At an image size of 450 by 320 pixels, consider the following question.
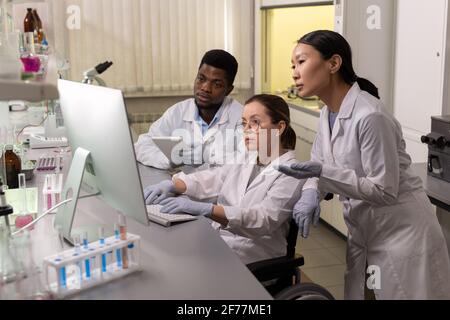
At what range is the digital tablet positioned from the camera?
8.42ft

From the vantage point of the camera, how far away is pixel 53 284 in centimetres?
128

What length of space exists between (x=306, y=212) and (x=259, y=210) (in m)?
0.16

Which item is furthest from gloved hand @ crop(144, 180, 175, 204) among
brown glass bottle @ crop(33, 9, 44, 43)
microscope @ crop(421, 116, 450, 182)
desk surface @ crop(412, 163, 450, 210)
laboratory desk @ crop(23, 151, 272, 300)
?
brown glass bottle @ crop(33, 9, 44, 43)

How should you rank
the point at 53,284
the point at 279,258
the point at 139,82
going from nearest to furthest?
the point at 53,284
the point at 279,258
the point at 139,82

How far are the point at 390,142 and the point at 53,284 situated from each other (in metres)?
1.09

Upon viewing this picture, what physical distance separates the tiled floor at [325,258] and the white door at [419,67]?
80 centimetres

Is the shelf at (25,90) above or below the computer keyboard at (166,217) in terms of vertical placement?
above

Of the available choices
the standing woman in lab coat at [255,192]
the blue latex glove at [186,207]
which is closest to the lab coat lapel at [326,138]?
the standing woman in lab coat at [255,192]

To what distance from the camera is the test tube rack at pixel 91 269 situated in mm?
1233

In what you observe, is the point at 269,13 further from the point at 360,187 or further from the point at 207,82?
the point at 360,187

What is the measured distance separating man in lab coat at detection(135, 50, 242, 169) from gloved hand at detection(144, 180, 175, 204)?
53 centimetres

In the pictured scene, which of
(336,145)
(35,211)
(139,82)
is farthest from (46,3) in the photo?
(336,145)

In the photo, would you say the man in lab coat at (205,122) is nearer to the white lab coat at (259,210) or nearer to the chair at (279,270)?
the white lab coat at (259,210)

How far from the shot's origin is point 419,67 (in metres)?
2.84
